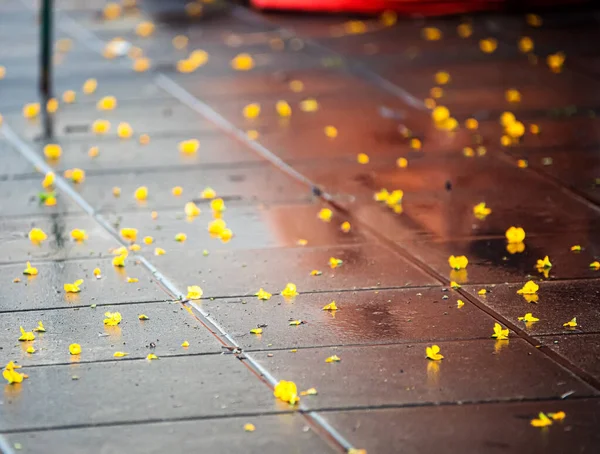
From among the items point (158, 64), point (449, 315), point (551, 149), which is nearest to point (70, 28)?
point (158, 64)

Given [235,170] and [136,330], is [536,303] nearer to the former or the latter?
[136,330]

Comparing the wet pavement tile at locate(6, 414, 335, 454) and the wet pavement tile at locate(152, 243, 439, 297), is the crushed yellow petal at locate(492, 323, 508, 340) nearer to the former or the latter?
the wet pavement tile at locate(152, 243, 439, 297)

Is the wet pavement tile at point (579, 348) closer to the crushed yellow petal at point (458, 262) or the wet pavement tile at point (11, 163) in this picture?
the crushed yellow petal at point (458, 262)

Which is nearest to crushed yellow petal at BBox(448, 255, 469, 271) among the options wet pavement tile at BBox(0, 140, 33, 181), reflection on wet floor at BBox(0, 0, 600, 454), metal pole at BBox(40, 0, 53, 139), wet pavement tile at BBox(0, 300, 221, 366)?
reflection on wet floor at BBox(0, 0, 600, 454)

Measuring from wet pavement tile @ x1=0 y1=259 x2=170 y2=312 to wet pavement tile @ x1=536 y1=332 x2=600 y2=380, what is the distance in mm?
1807

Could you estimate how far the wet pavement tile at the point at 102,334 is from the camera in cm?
481

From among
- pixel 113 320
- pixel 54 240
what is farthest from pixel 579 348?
pixel 54 240

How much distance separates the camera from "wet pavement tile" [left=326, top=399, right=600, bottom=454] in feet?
13.1

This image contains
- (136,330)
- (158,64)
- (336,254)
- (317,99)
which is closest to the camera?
(136,330)

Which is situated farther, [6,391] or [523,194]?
[523,194]

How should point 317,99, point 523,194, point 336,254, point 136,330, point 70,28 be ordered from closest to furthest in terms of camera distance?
point 136,330 → point 336,254 → point 523,194 → point 317,99 → point 70,28

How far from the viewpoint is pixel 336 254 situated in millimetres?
6090

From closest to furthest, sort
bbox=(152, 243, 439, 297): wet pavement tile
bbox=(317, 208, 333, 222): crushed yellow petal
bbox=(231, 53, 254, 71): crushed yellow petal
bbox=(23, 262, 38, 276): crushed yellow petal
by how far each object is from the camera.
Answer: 1. bbox=(152, 243, 439, 297): wet pavement tile
2. bbox=(23, 262, 38, 276): crushed yellow petal
3. bbox=(317, 208, 333, 222): crushed yellow petal
4. bbox=(231, 53, 254, 71): crushed yellow petal

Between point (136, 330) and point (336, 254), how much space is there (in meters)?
1.41
